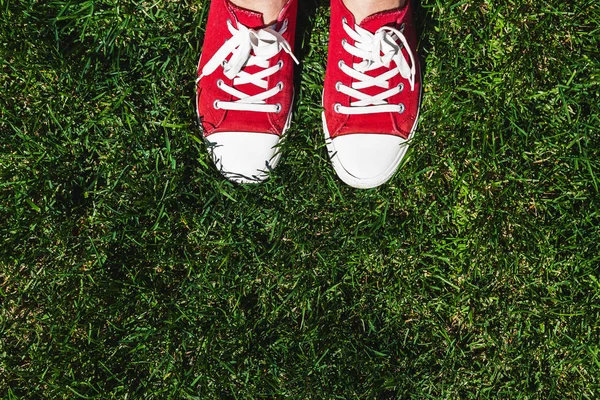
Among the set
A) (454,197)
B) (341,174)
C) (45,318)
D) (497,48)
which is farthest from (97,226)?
(497,48)

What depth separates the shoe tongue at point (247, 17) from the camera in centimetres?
222

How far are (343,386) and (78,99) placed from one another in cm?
166

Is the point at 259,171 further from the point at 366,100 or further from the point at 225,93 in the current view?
the point at 366,100

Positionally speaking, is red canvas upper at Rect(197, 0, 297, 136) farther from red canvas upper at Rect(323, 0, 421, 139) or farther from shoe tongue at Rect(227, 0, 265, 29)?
red canvas upper at Rect(323, 0, 421, 139)

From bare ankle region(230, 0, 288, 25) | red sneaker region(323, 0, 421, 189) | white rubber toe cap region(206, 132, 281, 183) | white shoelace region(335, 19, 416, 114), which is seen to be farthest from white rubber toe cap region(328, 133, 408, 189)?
bare ankle region(230, 0, 288, 25)

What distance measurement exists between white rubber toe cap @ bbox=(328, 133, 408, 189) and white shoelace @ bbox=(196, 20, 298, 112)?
31cm

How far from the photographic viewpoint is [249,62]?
2295mm

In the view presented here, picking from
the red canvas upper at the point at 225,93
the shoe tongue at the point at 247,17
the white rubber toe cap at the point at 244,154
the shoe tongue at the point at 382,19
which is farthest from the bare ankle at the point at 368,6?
the white rubber toe cap at the point at 244,154

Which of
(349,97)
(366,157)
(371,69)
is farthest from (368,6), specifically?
(366,157)

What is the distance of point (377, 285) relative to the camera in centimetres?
239

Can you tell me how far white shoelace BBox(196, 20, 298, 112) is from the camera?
2.24 m

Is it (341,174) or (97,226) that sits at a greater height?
(341,174)

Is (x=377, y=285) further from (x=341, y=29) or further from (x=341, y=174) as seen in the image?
(x=341, y=29)

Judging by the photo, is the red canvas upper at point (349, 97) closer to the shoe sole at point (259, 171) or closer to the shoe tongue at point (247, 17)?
the shoe sole at point (259, 171)
